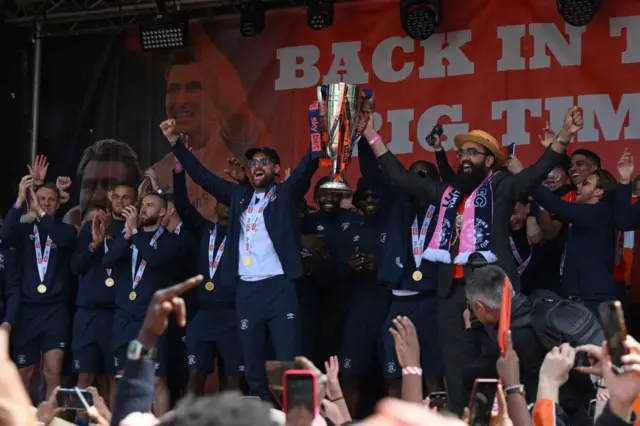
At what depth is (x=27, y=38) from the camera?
34.1ft

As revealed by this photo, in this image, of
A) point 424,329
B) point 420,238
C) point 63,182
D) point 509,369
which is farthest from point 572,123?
point 63,182

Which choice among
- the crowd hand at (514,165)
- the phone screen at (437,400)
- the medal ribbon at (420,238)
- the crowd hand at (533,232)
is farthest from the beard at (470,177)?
the phone screen at (437,400)

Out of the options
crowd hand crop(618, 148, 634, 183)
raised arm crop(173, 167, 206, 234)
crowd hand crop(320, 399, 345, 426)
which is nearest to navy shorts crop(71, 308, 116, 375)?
raised arm crop(173, 167, 206, 234)

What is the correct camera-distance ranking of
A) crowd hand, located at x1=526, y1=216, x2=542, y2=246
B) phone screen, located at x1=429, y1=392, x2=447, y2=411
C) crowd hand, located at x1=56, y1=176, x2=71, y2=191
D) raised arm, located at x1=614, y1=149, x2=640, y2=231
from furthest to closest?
crowd hand, located at x1=56, y1=176, x2=71, y2=191 < crowd hand, located at x1=526, y1=216, x2=542, y2=246 < raised arm, located at x1=614, y1=149, x2=640, y2=231 < phone screen, located at x1=429, y1=392, x2=447, y2=411

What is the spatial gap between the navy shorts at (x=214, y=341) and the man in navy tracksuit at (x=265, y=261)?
89 cm

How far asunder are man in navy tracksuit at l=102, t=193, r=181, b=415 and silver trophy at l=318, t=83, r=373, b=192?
1857 millimetres

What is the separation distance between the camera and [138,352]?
233 cm

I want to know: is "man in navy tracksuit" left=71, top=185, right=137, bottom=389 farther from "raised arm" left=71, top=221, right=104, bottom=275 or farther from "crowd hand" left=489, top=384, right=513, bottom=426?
"crowd hand" left=489, top=384, right=513, bottom=426

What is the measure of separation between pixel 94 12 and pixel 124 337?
352 cm

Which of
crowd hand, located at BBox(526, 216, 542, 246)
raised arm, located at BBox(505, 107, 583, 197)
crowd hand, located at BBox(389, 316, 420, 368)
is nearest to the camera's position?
crowd hand, located at BBox(389, 316, 420, 368)

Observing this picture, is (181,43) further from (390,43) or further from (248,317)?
(248,317)

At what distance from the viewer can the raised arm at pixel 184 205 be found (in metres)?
8.23

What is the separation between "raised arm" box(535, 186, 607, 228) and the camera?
6.79 m

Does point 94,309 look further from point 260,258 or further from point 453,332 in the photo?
point 453,332
